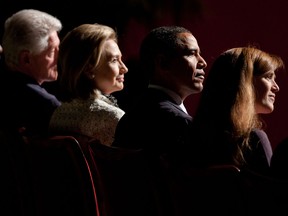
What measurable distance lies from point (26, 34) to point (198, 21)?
46.3 inches

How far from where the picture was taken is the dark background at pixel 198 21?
3822mm

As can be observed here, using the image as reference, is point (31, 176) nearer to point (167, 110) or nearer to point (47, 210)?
point (47, 210)

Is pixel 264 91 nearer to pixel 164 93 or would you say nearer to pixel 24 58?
pixel 164 93

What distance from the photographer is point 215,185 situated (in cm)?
173

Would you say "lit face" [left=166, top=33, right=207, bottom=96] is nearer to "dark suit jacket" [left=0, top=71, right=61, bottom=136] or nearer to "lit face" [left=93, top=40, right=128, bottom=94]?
"lit face" [left=93, top=40, right=128, bottom=94]

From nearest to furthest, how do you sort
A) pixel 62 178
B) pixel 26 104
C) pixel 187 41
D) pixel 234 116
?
pixel 234 116, pixel 62 178, pixel 187 41, pixel 26 104

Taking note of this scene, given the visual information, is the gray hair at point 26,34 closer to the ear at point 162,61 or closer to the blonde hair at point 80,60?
the blonde hair at point 80,60

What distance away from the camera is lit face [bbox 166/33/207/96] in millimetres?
2621

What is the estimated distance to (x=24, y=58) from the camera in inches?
129

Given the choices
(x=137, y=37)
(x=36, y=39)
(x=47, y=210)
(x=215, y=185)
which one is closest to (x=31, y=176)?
(x=47, y=210)

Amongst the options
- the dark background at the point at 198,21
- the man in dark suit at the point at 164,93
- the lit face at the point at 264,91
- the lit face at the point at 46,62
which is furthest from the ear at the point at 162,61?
the dark background at the point at 198,21

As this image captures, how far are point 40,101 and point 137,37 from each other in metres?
1.29

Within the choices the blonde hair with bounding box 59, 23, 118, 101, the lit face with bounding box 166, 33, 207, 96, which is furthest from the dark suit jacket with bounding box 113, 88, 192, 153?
the blonde hair with bounding box 59, 23, 118, 101

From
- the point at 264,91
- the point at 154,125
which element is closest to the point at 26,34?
the point at 154,125
